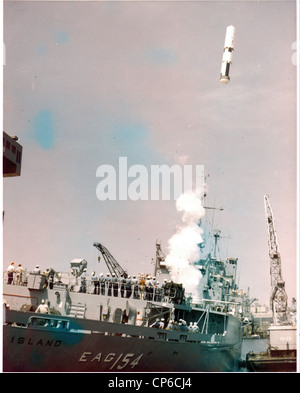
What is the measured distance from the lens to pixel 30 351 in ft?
43.1

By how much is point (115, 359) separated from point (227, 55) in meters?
11.4

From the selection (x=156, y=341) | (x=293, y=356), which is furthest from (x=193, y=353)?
(x=293, y=356)

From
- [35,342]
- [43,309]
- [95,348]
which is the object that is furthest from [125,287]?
[35,342]

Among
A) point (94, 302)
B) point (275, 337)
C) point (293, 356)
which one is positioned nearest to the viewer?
point (94, 302)

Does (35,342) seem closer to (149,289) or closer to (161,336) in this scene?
(161,336)

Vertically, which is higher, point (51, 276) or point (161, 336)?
point (51, 276)

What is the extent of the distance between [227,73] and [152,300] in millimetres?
8727

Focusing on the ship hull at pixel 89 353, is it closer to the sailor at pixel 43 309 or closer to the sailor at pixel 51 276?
the sailor at pixel 43 309

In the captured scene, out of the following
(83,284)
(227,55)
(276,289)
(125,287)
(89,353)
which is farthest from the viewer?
(276,289)

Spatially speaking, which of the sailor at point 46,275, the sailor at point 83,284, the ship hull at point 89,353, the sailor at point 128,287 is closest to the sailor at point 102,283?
the sailor at point 83,284

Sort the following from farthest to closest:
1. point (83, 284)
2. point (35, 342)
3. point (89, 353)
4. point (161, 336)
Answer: point (83, 284) → point (161, 336) → point (89, 353) → point (35, 342)

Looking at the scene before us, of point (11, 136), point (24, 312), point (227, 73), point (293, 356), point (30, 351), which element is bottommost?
point (293, 356)

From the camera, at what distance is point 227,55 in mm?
17594
